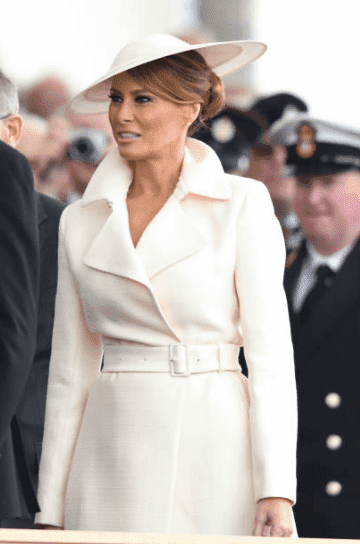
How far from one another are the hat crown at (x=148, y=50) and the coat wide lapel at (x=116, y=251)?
312 millimetres

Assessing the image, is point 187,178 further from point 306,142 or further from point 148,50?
point 306,142

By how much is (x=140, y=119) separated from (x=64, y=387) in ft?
1.94

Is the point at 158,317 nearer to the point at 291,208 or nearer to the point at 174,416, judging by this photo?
the point at 174,416

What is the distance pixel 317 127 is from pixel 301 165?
0.20 meters

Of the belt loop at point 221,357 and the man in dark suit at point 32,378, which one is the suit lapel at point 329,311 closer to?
the man in dark suit at point 32,378

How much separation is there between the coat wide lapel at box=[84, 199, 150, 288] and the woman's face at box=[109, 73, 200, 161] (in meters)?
0.14

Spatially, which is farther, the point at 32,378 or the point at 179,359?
the point at 32,378

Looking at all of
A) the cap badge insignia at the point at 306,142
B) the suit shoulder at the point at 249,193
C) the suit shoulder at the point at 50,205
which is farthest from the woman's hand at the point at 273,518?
the cap badge insignia at the point at 306,142

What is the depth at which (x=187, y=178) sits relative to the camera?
8.20 ft

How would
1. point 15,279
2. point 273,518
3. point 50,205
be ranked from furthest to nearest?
point 50,205
point 273,518
point 15,279

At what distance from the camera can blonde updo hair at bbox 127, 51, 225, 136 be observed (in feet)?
7.97

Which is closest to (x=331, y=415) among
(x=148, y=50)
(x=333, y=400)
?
(x=333, y=400)

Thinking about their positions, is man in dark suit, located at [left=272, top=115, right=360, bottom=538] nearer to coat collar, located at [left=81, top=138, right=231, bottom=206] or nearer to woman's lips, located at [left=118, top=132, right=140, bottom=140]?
coat collar, located at [left=81, top=138, right=231, bottom=206]

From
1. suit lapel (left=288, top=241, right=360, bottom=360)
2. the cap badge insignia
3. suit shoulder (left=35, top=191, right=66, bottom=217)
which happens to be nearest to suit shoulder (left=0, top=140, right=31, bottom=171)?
suit shoulder (left=35, top=191, right=66, bottom=217)
